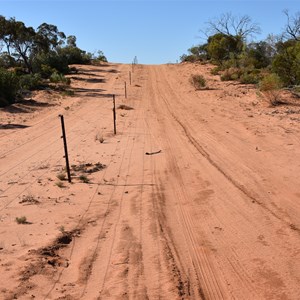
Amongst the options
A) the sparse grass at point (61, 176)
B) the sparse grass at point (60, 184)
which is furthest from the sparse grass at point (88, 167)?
the sparse grass at point (60, 184)

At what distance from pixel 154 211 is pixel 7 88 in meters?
19.2

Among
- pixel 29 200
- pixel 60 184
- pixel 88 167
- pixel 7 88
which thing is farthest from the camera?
pixel 7 88

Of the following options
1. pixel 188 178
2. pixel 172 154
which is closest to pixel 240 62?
pixel 172 154

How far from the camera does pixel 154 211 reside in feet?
27.4

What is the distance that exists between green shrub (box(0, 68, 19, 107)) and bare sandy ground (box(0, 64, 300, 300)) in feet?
20.1

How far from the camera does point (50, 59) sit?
43094 millimetres

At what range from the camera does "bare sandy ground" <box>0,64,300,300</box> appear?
5.70m

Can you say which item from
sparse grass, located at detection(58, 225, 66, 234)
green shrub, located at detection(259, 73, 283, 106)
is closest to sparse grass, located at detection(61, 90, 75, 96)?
green shrub, located at detection(259, 73, 283, 106)

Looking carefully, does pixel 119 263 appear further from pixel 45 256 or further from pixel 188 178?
pixel 188 178

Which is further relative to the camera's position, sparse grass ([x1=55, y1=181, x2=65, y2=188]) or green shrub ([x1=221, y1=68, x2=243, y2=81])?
green shrub ([x1=221, y1=68, x2=243, y2=81])

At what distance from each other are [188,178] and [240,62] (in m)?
30.6

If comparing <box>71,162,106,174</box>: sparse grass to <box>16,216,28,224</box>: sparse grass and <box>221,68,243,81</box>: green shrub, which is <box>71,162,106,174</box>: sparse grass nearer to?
<box>16,216,28,224</box>: sparse grass

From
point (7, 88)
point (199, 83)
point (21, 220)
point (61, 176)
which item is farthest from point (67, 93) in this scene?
point (21, 220)

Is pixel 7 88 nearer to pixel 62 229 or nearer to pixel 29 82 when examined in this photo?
pixel 29 82
